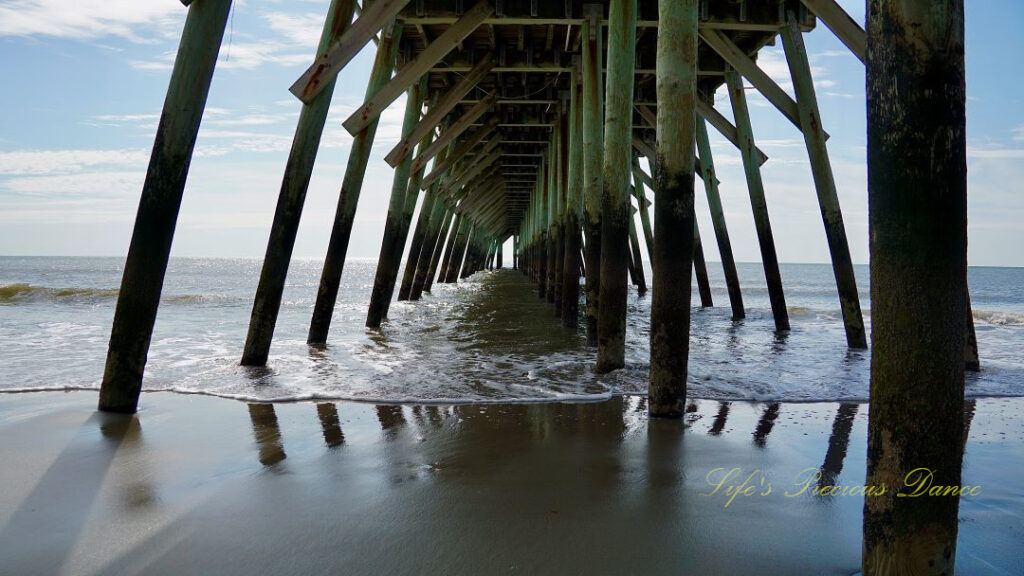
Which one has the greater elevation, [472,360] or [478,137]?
[478,137]

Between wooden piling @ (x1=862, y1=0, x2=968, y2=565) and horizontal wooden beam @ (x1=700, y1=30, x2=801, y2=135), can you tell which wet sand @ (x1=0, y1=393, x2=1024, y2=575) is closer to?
wooden piling @ (x1=862, y1=0, x2=968, y2=565)

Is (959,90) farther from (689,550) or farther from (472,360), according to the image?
(472,360)

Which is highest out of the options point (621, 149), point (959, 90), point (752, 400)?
point (621, 149)

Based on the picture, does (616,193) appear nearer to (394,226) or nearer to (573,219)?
(573,219)

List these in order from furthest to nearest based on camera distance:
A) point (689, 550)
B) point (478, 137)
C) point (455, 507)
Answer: point (478, 137) → point (455, 507) → point (689, 550)

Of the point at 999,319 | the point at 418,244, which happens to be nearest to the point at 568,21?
the point at 418,244

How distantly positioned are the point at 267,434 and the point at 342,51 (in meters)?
3.00

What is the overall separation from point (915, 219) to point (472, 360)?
14.3ft

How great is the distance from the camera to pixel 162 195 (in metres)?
3.41

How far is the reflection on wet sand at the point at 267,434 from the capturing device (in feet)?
9.02

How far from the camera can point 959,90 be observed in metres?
1.43

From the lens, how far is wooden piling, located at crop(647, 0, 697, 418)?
3.27 metres

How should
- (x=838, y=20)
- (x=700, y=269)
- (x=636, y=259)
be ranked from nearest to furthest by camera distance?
(x=838, y=20) < (x=700, y=269) < (x=636, y=259)

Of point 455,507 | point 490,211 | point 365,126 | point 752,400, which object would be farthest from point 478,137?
point 490,211
